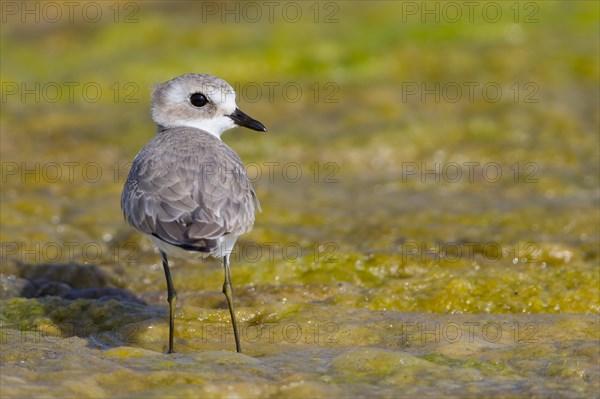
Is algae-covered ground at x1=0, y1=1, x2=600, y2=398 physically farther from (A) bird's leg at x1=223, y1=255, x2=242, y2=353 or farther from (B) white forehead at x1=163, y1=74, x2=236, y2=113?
(B) white forehead at x1=163, y1=74, x2=236, y2=113

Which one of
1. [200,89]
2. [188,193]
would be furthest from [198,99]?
[188,193]

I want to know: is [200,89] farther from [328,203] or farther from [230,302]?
[328,203]

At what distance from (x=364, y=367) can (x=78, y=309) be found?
2.61m

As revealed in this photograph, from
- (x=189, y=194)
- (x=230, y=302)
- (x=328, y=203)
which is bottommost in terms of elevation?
(x=230, y=302)

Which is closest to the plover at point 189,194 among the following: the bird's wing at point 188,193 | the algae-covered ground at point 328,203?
the bird's wing at point 188,193

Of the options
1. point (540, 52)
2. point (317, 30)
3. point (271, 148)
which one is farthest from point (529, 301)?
point (317, 30)

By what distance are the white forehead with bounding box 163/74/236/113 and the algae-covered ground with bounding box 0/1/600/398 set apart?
158 cm

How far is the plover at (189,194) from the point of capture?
6.23 m

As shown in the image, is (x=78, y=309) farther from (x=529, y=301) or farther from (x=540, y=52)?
(x=540, y=52)

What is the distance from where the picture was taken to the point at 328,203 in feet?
36.4

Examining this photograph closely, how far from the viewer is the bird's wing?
20.4ft

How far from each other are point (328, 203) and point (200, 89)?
3.58 metres

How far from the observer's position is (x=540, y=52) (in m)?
16.6

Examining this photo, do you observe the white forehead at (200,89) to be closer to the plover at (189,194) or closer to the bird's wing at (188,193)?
the plover at (189,194)
